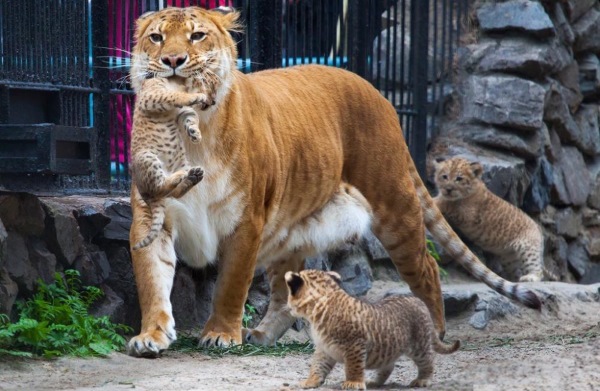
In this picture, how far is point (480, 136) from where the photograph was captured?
1045 centimetres

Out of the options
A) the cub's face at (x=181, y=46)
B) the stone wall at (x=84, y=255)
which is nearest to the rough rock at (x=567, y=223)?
the stone wall at (x=84, y=255)

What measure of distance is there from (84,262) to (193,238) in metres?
0.78

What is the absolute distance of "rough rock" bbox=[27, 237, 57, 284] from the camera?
602 cm

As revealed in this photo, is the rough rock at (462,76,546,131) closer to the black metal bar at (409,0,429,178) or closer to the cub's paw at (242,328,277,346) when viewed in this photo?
the black metal bar at (409,0,429,178)

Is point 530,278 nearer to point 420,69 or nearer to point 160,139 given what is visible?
point 420,69

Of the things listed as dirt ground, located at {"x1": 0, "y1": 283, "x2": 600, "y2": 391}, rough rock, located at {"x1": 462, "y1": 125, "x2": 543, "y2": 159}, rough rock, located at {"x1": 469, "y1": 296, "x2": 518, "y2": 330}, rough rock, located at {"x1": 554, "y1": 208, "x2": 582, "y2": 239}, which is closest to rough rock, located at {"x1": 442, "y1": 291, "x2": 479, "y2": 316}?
rough rock, located at {"x1": 469, "y1": 296, "x2": 518, "y2": 330}

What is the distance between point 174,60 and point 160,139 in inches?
15.5

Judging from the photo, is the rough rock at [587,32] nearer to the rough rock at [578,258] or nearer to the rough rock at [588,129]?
the rough rock at [588,129]

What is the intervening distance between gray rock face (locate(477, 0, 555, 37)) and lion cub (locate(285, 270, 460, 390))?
634 cm

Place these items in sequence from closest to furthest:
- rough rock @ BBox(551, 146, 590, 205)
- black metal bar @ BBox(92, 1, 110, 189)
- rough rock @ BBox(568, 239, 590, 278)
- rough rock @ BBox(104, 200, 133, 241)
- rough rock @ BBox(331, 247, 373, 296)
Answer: rough rock @ BBox(104, 200, 133, 241)
black metal bar @ BBox(92, 1, 110, 189)
rough rock @ BBox(331, 247, 373, 296)
rough rock @ BBox(551, 146, 590, 205)
rough rock @ BBox(568, 239, 590, 278)

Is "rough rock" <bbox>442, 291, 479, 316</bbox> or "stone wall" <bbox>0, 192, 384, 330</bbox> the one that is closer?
"stone wall" <bbox>0, 192, 384, 330</bbox>

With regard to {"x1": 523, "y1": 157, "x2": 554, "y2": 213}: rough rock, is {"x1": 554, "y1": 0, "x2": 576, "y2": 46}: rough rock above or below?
above

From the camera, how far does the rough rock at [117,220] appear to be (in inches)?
255

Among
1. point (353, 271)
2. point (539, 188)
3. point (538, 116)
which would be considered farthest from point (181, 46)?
point (539, 188)
